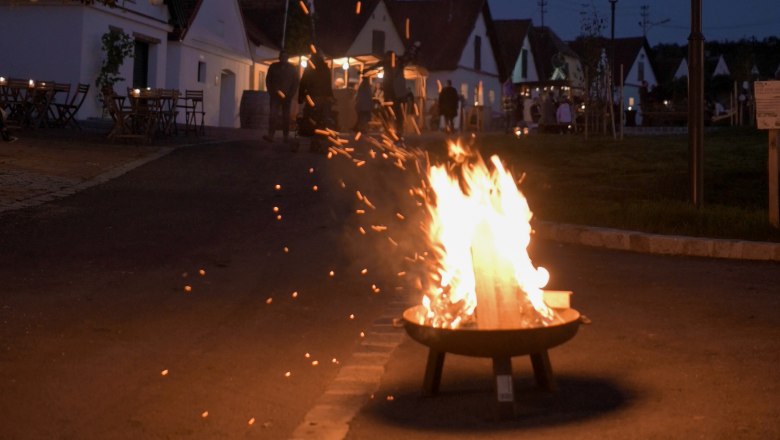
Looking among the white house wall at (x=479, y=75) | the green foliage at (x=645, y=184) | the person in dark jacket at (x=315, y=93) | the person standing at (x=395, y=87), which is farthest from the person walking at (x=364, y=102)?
the white house wall at (x=479, y=75)

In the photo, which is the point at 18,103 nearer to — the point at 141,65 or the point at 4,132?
the point at 4,132

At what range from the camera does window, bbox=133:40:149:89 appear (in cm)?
3625

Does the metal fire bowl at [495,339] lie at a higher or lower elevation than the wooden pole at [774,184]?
lower

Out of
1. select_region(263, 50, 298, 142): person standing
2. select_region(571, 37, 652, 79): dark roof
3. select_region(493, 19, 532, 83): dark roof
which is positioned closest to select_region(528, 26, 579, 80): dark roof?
select_region(493, 19, 532, 83): dark roof

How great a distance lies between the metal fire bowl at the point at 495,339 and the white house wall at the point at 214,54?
34.6m

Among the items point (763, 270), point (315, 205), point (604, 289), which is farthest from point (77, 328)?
point (315, 205)

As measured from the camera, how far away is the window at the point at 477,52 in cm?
6465

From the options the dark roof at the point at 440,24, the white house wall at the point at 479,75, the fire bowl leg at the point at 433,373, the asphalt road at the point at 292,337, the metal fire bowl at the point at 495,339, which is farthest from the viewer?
the white house wall at the point at 479,75

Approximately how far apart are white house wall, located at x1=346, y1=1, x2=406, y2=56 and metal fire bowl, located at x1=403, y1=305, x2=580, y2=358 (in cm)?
5112

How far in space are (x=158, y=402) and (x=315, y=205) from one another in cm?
868

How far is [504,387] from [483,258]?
0.59 meters

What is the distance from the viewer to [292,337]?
6754 mm

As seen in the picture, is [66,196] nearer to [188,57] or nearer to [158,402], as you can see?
[158,402]

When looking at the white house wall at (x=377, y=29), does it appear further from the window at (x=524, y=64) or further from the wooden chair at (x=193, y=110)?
the wooden chair at (x=193, y=110)
